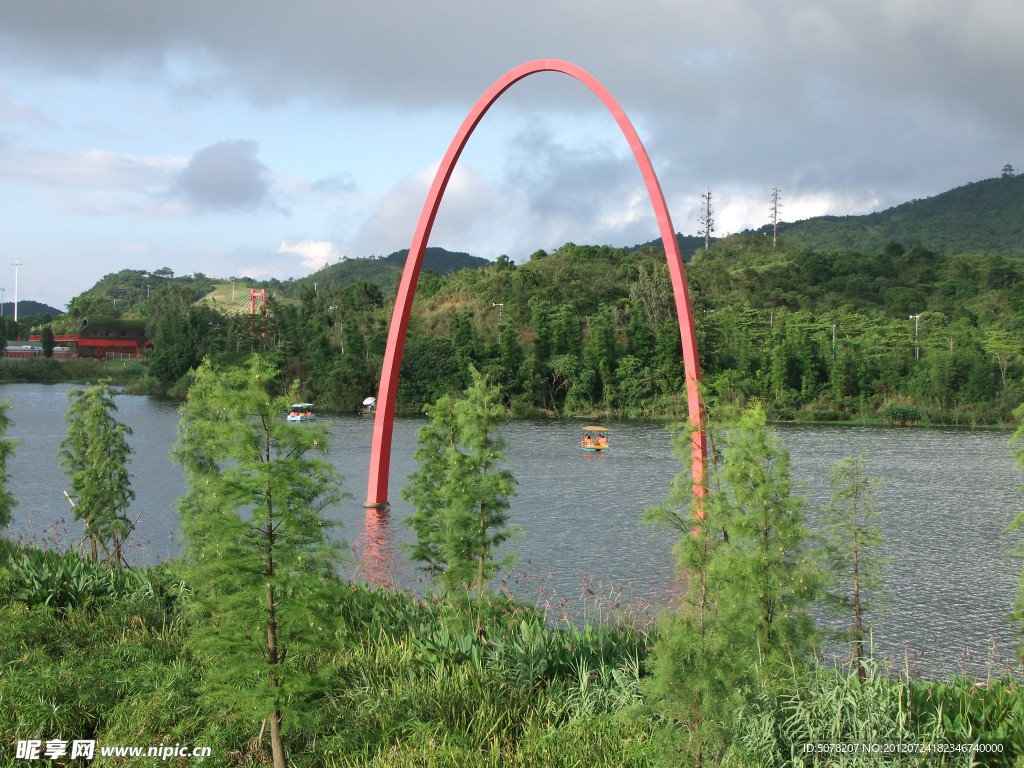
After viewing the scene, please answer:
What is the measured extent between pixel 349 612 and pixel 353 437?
2066cm

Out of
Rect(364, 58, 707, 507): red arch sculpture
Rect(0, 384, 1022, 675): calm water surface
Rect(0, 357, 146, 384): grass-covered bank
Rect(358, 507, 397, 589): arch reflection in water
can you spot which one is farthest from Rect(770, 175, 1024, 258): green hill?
Rect(358, 507, 397, 589): arch reflection in water

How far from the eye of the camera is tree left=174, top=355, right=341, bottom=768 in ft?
11.0

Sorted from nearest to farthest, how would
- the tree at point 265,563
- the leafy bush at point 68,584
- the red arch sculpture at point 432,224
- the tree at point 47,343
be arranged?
the tree at point 265,563 → the leafy bush at point 68,584 → the red arch sculpture at point 432,224 → the tree at point 47,343

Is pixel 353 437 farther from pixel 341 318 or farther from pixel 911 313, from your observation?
pixel 911 313

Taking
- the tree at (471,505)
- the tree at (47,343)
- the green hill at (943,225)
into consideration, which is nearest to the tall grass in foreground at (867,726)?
the tree at (471,505)

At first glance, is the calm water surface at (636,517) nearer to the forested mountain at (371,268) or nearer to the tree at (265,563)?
the tree at (265,563)

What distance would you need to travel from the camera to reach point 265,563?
348cm

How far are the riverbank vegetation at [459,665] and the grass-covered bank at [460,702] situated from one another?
0.01m

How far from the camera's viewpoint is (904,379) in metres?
36.2

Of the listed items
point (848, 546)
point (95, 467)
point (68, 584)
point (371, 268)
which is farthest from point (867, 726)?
point (371, 268)

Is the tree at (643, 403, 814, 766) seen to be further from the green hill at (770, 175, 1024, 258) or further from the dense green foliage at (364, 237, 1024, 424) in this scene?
the green hill at (770, 175, 1024, 258)

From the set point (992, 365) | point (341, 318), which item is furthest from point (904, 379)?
point (341, 318)

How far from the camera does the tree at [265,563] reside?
132 inches

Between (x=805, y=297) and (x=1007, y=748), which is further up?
Result: (x=805, y=297)
